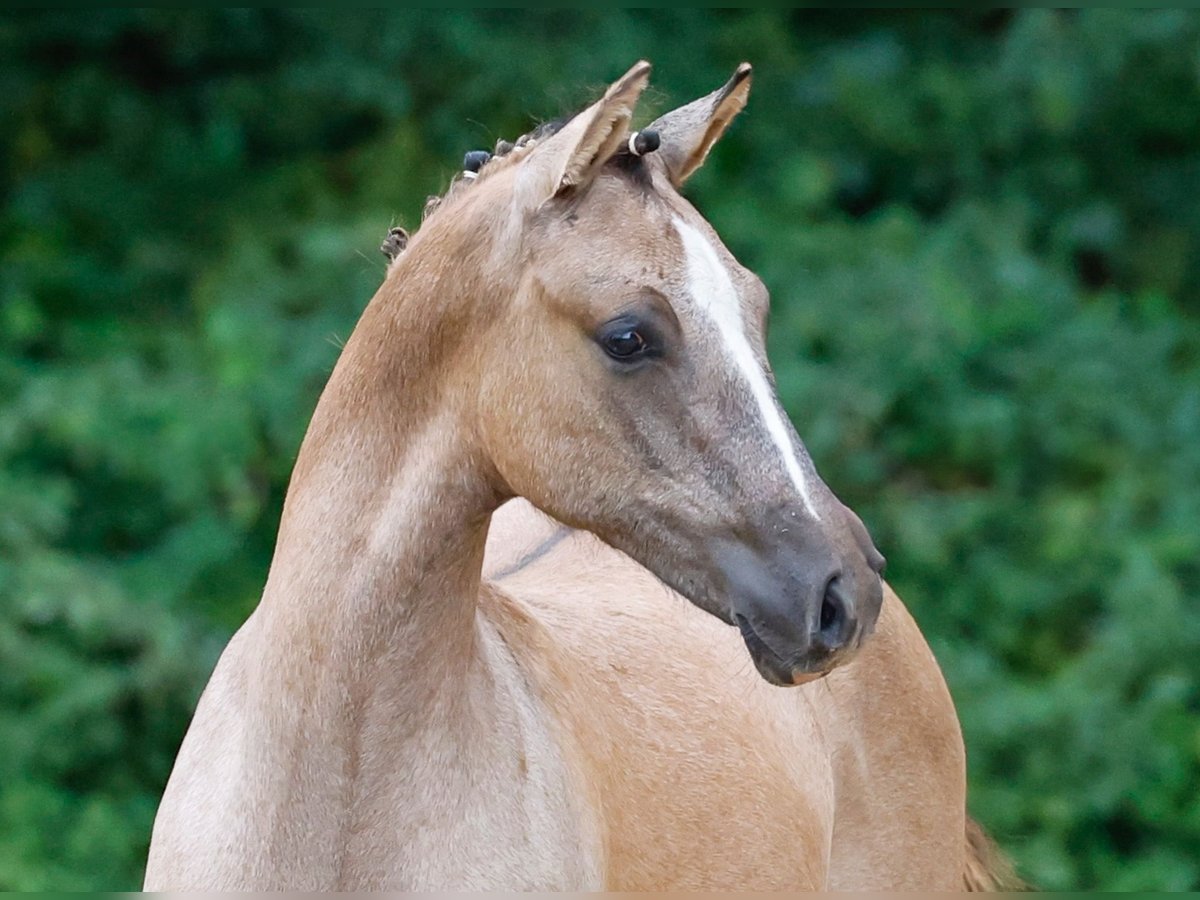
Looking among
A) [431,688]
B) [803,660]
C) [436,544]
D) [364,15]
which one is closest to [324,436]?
[436,544]

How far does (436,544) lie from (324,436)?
0.25 meters

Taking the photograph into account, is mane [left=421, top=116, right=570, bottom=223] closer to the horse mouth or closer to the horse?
the horse

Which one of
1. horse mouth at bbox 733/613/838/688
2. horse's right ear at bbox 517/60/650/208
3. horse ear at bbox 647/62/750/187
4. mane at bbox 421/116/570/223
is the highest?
mane at bbox 421/116/570/223

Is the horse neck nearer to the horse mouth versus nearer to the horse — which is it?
the horse

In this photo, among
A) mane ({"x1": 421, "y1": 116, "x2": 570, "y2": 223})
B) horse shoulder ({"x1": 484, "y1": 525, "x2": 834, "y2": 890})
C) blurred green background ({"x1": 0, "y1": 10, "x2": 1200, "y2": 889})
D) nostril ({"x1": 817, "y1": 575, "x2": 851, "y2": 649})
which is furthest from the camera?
blurred green background ({"x1": 0, "y1": 10, "x2": 1200, "y2": 889})

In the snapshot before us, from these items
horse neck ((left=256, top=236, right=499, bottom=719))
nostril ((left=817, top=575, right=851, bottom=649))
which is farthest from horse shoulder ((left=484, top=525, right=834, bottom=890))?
nostril ((left=817, top=575, right=851, bottom=649))

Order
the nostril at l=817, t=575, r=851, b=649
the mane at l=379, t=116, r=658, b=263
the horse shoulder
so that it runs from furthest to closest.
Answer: the horse shoulder < the mane at l=379, t=116, r=658, b=263 < the nostril at l=817, t=575, r=851, b=649

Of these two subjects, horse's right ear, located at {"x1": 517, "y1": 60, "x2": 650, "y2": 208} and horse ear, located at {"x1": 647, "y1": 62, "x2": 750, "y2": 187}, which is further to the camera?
horse ear, located at {"x1": 647, "y1": 62, "x2": 750, "y2": 187}

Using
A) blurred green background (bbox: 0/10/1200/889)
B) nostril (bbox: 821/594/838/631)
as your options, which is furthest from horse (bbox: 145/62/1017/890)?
blurred green background (bbox: 0/10/1200/889)

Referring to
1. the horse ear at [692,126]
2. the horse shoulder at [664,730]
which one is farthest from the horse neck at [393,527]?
the horse ear at [692,126]

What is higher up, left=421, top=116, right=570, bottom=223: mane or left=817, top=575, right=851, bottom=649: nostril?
A: left=421, top=116, right=570, bottom=223: mane

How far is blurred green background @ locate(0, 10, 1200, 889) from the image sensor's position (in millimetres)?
5254

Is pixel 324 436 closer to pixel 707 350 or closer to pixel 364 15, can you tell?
pixel 707 350

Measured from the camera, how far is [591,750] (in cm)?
256
